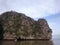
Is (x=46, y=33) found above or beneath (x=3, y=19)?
beneath

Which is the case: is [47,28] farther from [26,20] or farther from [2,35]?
[2,35]

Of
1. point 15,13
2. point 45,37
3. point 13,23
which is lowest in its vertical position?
point 45,37

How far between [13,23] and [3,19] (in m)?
11.6

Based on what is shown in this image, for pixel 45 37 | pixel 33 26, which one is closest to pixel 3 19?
pixel 33 26

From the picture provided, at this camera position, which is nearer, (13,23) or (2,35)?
(2,35)

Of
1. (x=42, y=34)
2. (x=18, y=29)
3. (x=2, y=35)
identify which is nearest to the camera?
(x=2, y=35)

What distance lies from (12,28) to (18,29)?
6.17 metres

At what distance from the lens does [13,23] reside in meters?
184

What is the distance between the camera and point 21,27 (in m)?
181

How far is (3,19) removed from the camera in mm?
187375

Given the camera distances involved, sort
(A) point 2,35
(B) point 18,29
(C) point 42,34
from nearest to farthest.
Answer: (A) point 2,35
(B) point 18,29
(C) point 42,34

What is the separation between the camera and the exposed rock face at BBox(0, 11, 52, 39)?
569ft

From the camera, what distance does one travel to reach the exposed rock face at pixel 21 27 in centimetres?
17348

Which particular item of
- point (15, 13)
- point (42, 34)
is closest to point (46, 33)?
point (42, 34)
